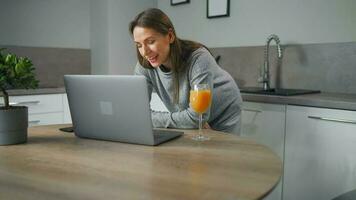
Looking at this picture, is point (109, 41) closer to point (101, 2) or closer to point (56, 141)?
point (101, 2)

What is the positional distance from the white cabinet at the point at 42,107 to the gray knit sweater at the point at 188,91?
115 cm

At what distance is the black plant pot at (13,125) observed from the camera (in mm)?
1089

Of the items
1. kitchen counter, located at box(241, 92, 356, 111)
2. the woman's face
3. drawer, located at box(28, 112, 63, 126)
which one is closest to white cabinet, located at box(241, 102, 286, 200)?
kitchen counter, located at box(241, 92, 356, 111)

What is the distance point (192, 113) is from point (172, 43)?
0.37 meters

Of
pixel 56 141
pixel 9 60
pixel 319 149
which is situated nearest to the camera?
pixel 9 60

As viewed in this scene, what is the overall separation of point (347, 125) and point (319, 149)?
0.22 metres

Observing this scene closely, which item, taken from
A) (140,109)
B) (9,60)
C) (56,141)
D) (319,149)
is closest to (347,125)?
(319,149)

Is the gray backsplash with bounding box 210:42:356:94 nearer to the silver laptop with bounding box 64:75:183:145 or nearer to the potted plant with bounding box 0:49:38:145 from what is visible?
the silver laptop with bounding box 64:75:183:145

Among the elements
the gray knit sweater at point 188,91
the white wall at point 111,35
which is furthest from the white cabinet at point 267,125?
the white wall at point 111,35

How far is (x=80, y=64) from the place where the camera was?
3.43m

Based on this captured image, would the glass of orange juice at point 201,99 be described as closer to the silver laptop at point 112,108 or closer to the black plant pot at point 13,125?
the silver laptop at point 112,108

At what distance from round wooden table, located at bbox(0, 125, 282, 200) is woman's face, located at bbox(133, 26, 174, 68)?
51 centimetres

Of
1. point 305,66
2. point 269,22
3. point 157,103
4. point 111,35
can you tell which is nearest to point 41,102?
point 157,103

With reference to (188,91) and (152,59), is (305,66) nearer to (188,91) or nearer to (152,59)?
(188,91)
